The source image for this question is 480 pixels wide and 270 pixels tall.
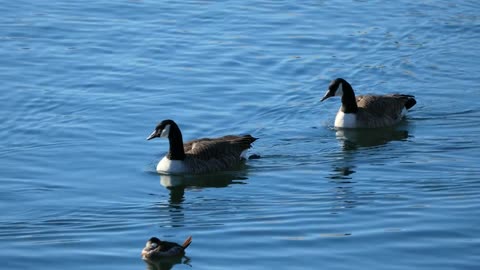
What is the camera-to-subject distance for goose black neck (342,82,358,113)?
81.4 feet

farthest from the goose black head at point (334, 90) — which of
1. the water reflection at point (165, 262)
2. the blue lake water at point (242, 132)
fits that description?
the water reflection at point (165, 262)

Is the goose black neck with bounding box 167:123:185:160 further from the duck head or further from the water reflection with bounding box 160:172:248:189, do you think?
the duck head

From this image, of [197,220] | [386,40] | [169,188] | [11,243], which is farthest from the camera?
[386,40]

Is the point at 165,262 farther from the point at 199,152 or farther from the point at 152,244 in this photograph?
the point at 199,152

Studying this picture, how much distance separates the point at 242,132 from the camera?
2414 centimetres

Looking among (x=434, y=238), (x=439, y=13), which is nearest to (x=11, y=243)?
(x=434, y=238)

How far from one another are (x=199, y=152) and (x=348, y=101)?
417cm

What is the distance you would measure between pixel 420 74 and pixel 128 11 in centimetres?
933

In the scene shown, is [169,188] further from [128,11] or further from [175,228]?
[128,11]

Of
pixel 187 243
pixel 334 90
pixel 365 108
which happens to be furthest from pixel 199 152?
pixel 187 243

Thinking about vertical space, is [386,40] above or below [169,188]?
above

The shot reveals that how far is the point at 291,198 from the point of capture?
20078 millimetres

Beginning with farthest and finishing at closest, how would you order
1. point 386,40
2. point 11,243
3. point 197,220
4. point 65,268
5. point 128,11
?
point 128,11
point 386,40
point 197,220
point 11,243
point 65,268

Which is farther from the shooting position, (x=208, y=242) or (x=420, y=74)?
(x=420, y=74)
